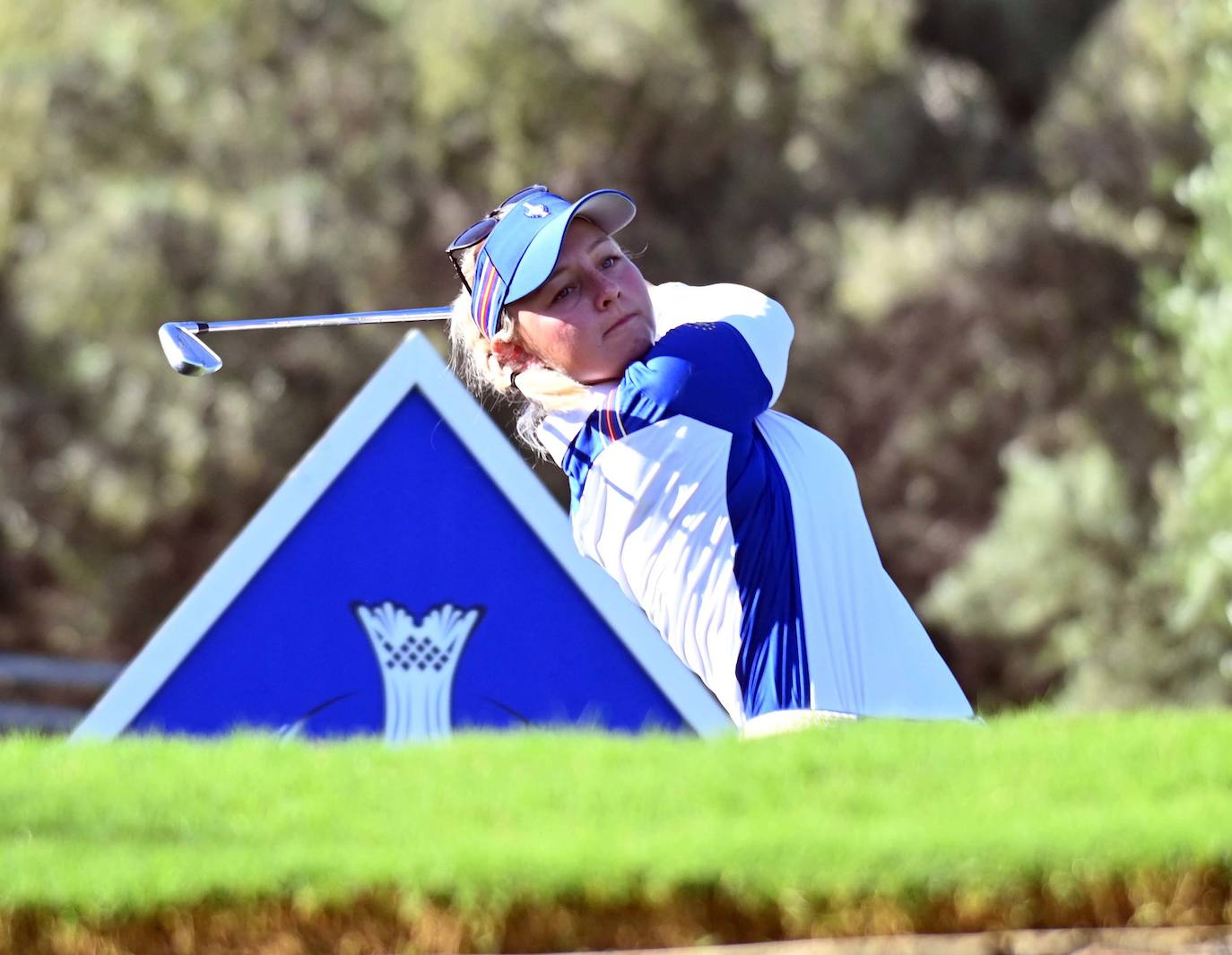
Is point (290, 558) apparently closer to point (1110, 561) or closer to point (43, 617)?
point (1110, 561)

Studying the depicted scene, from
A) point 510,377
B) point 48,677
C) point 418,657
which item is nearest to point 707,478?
point 510,377

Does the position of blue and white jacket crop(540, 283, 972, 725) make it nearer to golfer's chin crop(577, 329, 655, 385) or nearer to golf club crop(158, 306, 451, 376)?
golfer's chin crop(577, 329, 655, 385)

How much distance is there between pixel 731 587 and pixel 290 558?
2071mm

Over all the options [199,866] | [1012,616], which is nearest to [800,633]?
[199,866]

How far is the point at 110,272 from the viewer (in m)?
19.5

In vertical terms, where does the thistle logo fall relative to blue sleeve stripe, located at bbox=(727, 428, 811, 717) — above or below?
above

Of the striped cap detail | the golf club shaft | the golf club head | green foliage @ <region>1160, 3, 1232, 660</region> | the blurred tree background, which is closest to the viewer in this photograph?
the striped cap detail

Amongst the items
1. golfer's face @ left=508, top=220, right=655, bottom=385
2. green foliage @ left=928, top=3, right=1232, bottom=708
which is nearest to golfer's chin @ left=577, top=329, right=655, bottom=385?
golfer's face @ left=508, top=220, right=655, bottom=385

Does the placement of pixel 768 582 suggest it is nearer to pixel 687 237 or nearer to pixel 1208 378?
pixel 1208 378

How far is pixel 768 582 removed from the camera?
387cm

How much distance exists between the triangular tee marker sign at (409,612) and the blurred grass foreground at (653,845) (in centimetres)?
159

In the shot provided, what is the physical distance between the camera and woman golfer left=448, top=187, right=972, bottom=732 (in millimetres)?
3848

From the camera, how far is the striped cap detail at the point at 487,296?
4113mm

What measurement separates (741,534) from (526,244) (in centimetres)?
73
